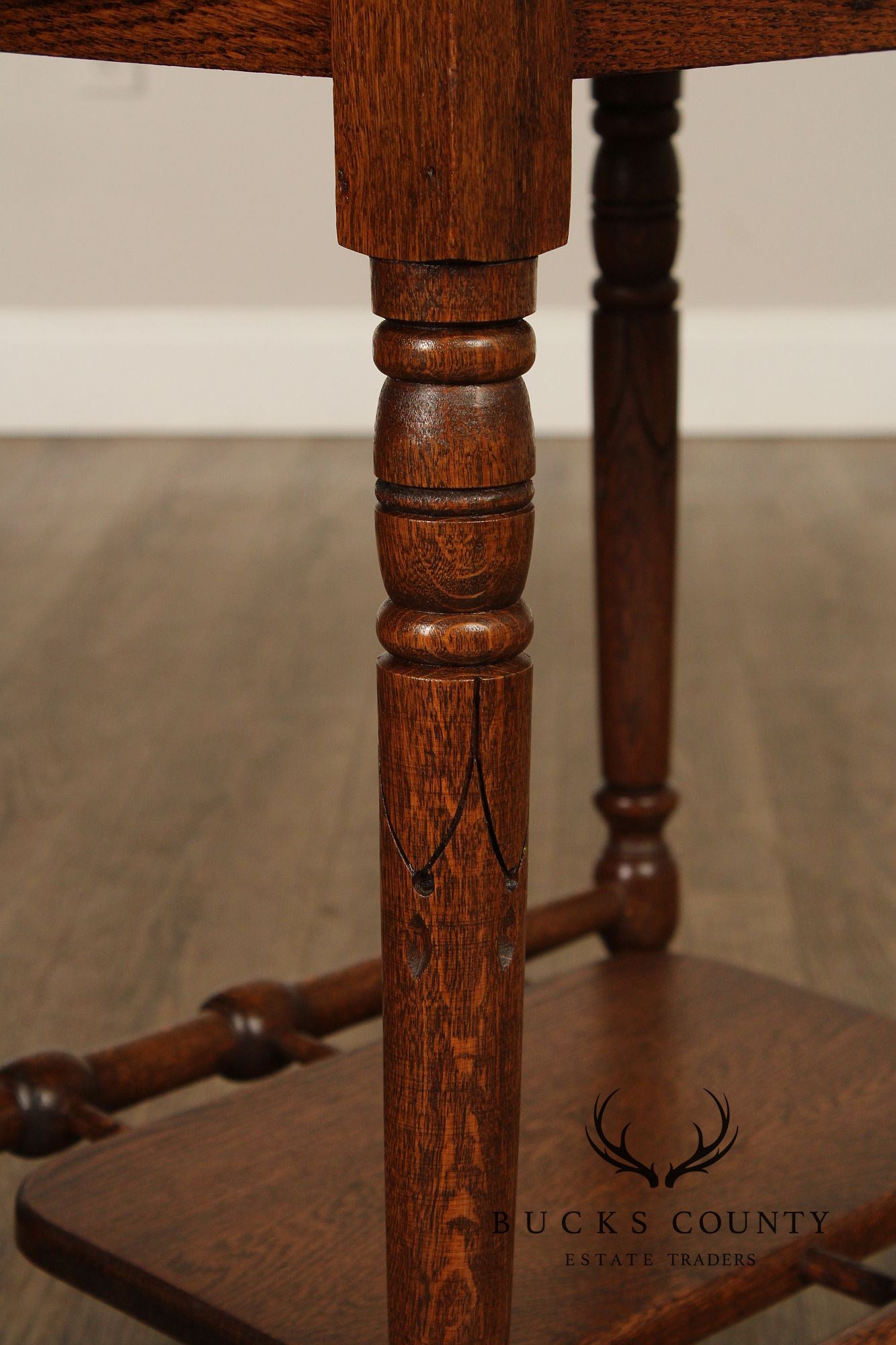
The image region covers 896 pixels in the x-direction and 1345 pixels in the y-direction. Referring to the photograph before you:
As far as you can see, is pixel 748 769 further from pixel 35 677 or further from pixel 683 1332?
pixel 683 1332

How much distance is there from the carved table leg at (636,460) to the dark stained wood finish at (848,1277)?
12.9 inches

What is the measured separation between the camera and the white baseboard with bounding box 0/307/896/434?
3201mm

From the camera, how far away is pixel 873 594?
2217 millimetres

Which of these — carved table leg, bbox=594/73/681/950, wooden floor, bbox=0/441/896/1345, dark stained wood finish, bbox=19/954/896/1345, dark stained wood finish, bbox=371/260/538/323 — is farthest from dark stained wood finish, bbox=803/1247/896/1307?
dark stained wood finish, bbox=371/260/538/323

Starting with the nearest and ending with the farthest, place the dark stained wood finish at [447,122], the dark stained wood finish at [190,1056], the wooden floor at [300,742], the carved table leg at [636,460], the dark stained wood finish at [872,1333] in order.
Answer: the dark stained wood finish at [447,122] → the dark stained wood finish at [872,1333] → the dark stained wood finish at [190,1056] → the carved table leg at [636,460] → the wooden floor at [300,742]

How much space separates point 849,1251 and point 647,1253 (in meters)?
0.09

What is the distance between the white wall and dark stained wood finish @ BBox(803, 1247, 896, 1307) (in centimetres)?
260

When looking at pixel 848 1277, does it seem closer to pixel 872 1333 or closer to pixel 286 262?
pixel 872 1333

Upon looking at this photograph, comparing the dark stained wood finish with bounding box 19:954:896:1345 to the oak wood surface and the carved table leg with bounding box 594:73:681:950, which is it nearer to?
the carved table leg with bounding box 594:73:681:950

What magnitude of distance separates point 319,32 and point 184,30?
0.04 meters

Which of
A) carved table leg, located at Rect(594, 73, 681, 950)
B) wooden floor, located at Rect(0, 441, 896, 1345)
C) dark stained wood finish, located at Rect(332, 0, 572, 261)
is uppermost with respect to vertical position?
dark stained wood finish, located at Rect(332, 0, 572, 261)

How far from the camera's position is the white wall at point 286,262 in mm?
3182

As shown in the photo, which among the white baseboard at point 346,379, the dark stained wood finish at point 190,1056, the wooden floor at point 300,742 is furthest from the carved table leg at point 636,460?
the white baseboard at point 346,379

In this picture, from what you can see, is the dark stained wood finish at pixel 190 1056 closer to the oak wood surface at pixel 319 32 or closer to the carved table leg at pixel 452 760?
the carved table leg at pixel 452 760
